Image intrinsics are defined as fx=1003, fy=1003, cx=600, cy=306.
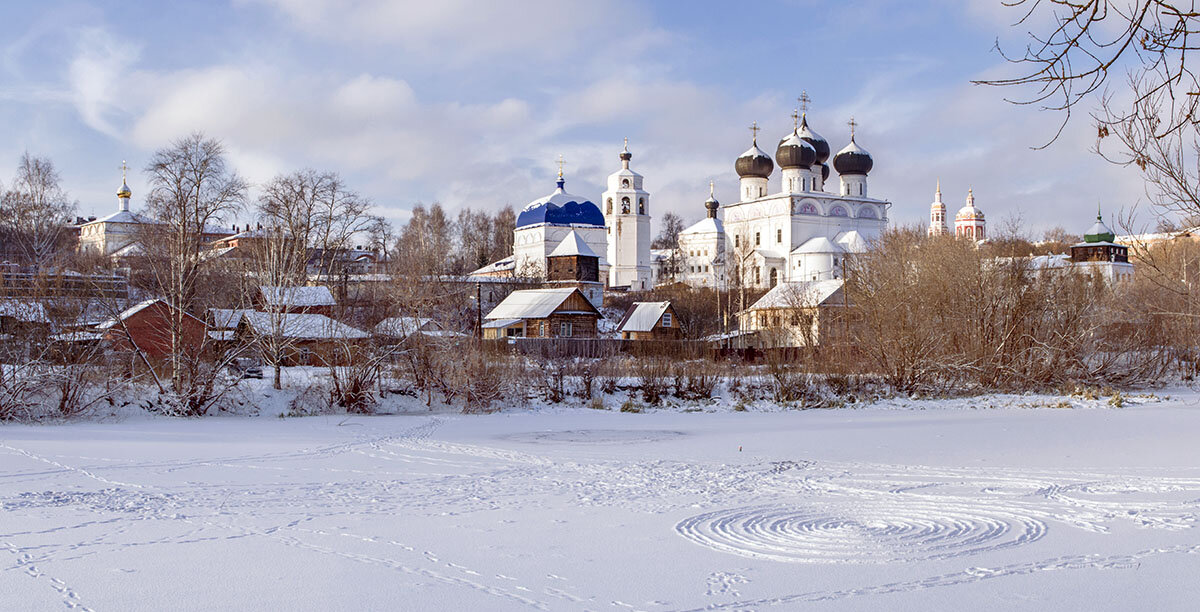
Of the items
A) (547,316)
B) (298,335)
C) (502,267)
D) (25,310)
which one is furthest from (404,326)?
(502,267)

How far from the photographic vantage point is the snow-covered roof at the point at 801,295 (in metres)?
38.8

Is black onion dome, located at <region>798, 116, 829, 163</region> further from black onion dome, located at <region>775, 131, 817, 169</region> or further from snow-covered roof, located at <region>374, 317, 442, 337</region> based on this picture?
snow-covered roof, located at <region>374, 317, 442, 337</region>

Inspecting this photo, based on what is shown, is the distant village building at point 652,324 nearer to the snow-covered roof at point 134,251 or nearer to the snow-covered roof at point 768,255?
the snow-covered roof at point 134,251

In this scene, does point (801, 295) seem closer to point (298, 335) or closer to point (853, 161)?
point (298, 335)

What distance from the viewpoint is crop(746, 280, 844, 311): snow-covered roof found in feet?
127

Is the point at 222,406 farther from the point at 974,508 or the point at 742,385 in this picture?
the point at 974,508

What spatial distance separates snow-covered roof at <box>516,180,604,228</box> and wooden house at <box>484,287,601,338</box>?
26.5 metres

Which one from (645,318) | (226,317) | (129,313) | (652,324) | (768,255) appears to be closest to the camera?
(226,317)

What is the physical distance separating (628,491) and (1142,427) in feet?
35.2

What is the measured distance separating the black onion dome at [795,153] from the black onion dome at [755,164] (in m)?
2.91

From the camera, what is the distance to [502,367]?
20672 mm

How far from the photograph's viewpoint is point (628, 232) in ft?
233

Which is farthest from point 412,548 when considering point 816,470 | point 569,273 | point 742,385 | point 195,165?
point 569,273

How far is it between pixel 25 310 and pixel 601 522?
587 inches
